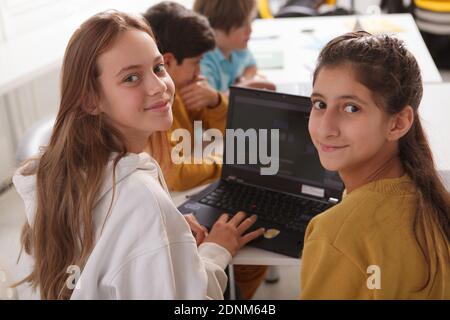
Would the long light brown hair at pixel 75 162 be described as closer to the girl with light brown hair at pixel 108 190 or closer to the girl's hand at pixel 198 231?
the girl with light brown hair at pixel 108 190

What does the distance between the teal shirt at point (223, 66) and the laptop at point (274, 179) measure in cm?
65

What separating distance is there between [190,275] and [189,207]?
379mm

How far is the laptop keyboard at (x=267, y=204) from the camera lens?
1.29 m

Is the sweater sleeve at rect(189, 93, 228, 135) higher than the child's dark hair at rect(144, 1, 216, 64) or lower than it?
lower

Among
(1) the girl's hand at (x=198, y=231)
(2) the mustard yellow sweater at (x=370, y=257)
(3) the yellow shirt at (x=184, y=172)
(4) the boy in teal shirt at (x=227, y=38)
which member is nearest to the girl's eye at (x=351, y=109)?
(2) the mustard yellow sweater at (x=370, y=257)

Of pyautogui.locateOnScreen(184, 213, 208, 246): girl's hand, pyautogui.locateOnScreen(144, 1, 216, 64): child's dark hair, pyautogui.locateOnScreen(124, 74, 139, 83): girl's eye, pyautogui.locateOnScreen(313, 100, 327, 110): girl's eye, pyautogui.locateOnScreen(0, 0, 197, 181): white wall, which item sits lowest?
pyautogui.locateOnScreen(0, 0, 197, 181): white wall

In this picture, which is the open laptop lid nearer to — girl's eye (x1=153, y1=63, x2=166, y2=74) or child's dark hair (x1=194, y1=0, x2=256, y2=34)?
girl's eye (x1=153, y1=63, x2=166, y2=74)

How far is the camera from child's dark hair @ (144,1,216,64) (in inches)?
64.4

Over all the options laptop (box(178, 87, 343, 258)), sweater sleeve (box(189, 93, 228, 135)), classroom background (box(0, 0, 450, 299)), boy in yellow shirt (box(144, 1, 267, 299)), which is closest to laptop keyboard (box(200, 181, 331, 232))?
laptop (box(178, 87, 343, 258))

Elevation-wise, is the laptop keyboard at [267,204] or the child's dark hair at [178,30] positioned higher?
the child's dark hair at [178,30]

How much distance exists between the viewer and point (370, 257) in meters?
0.88

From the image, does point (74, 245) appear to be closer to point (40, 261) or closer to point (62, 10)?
point (40, 261)

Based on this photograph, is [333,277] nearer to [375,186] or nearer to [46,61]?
[375,186]
